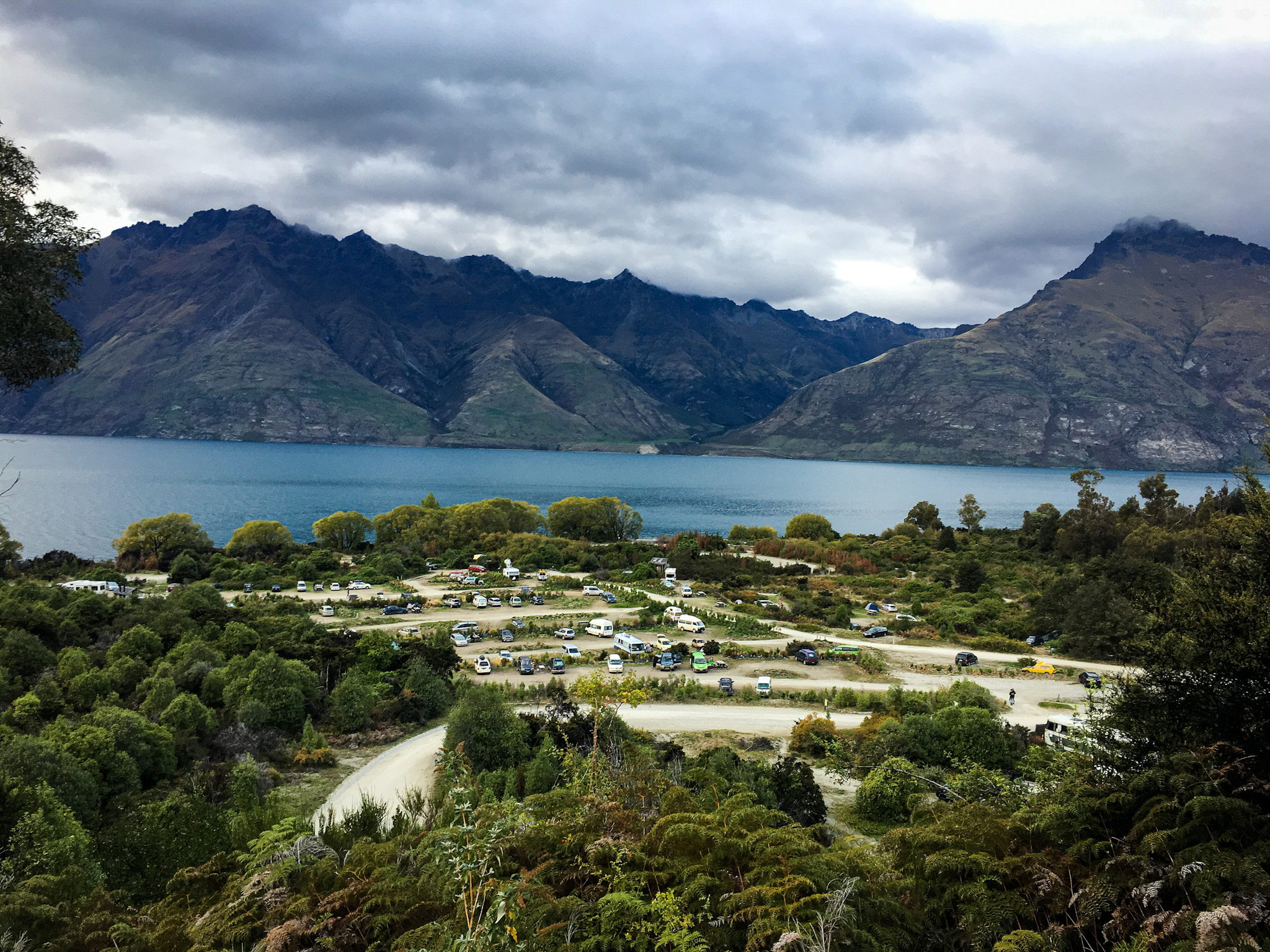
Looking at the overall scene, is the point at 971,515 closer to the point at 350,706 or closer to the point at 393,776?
the point at 350,706

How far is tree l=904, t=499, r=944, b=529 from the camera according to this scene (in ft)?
A: 290

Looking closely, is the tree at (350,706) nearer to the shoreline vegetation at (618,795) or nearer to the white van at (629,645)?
the shoreline vegetation at (618,795)

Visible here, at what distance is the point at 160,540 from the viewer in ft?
215

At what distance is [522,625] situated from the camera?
4447 centimetres

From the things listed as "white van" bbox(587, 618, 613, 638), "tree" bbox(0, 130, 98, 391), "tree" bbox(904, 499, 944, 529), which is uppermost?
"tree" bbox(0, 130, 98, 391)

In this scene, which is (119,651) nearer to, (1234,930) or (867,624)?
(1234,930)

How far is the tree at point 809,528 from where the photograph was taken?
84312 mm

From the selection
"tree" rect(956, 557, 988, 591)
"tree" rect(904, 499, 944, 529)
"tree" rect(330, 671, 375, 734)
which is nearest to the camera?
"tree" rect(330, 671, 375, 734)

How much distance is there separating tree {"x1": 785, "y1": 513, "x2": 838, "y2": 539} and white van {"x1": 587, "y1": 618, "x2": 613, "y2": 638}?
45.8 meters

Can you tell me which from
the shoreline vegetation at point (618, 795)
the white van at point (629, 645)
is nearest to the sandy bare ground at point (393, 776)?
the shoreline vegetation at point (618, 795)

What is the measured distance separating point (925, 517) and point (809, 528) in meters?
17.2

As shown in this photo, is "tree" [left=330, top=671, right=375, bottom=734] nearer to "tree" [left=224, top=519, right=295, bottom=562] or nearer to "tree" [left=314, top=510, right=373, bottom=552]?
"tree" [left=224, top=519, right=295, bottom=562]

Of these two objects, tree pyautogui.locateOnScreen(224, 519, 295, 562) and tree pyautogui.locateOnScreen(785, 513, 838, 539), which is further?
tree pyautogui.locateOnScreen(785, 513, 838, 539)

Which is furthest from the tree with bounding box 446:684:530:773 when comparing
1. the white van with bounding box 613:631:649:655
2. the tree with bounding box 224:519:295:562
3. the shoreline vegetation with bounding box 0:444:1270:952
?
the tree with bounding box 224:519:295:562
